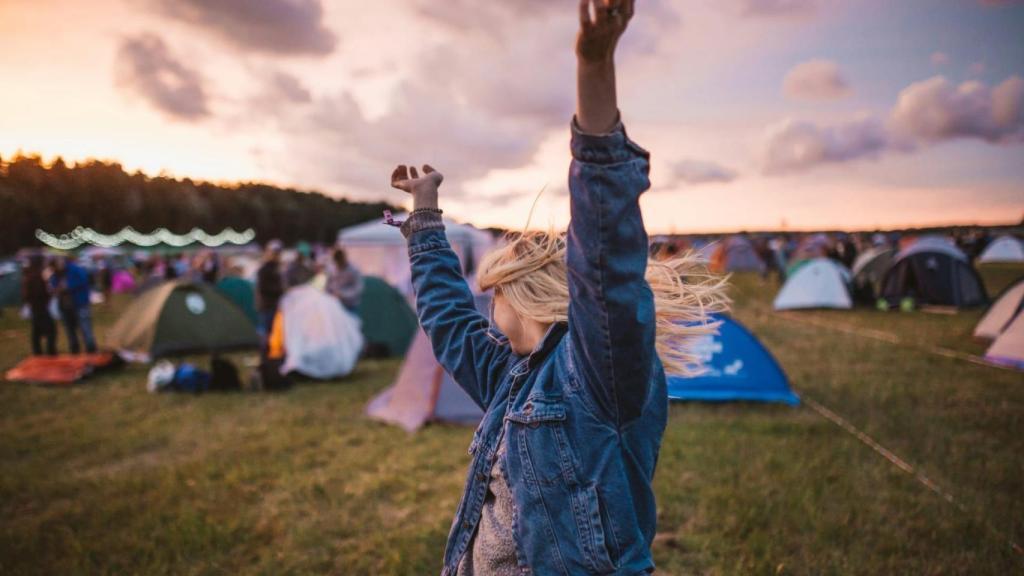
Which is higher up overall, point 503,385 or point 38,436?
point 503,385

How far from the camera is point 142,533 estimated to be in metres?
3.84

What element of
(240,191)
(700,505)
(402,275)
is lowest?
(700,505)

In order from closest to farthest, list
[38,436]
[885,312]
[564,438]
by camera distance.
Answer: [564,438]
[38,436]
[885,312]

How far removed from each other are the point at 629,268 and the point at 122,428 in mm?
7385

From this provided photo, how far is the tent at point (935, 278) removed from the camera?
A: 15.1 m

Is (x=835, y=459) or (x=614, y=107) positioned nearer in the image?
(x=614, y=107)

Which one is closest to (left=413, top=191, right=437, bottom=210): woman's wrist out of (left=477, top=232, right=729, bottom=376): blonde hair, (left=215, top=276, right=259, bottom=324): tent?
Result: (left=477, top=232, right=729, bottom=376): blonde hair

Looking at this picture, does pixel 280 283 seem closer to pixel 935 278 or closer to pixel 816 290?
pixel 816 290

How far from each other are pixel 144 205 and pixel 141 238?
4431mm

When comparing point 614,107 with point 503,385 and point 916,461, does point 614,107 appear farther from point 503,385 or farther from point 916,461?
point 916,461

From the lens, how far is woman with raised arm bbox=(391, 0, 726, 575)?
0.96 m

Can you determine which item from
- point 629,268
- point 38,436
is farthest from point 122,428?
point 629,268

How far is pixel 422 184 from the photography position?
1690mm

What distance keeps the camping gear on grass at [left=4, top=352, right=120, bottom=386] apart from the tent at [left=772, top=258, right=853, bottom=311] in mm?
16770
